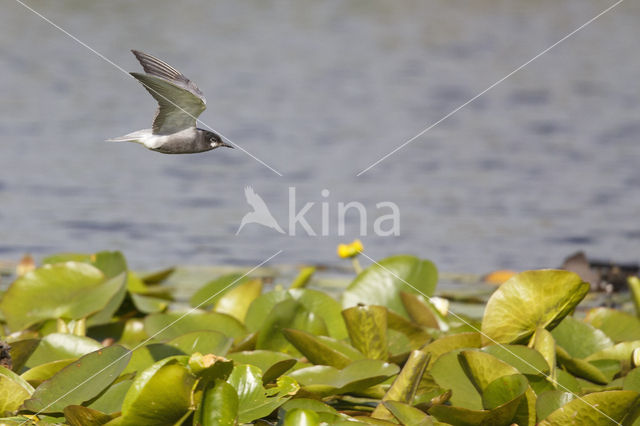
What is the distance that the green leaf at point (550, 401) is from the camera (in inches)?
97.2

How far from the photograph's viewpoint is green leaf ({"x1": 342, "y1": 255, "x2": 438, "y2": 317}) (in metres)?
3.62

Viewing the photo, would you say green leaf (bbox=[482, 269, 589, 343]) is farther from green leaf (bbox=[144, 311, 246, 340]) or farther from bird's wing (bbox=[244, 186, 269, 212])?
green leaf (bbox=[144, 311, 246, 340])

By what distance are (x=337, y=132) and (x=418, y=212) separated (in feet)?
8.32

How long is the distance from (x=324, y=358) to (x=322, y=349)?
0.07 m

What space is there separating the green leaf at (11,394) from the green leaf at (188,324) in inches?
28.7

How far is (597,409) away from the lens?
2322 millimetres

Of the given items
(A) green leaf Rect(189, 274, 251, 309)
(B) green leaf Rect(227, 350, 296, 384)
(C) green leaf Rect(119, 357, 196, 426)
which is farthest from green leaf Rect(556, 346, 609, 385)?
(A) green leaf Rect(189, 274, 251, 309)

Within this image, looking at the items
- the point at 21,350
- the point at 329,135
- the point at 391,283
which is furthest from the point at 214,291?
the point at 329,135

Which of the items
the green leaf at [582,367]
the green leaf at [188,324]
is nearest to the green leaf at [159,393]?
the green leaf at [188,324]

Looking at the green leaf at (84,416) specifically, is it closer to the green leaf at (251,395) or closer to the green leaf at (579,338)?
the green leaf at (251,395)

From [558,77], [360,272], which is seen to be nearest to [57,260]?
[360,272]

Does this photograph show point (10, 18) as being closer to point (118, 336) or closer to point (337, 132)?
point (337, 132)

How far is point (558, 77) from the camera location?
1303 centimetres

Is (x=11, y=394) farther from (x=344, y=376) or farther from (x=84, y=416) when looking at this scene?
(x=344, y=376)
